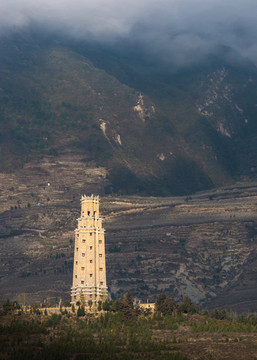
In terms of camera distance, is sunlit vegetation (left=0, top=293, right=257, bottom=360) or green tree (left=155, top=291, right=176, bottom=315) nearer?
sunlit vegetation (left=0, top=293, right=257, bottom=360)

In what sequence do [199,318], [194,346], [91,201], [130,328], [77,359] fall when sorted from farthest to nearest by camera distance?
[91,201] < [199,318] < [130,328] < [194,346] < [77,359]

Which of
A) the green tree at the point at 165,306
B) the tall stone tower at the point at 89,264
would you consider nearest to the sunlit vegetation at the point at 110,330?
the green tree at the point at 165,306

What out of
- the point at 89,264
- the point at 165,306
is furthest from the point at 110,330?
the point at 89,264

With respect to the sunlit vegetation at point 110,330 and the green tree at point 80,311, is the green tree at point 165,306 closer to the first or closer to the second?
the sunlit vegetation at point 110,330

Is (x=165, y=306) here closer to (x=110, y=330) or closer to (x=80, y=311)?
(x=80, y=311)

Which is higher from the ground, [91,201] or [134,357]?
[91,201]

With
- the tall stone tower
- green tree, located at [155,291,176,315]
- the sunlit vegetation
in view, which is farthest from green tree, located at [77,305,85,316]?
green tree, located at [155,291,176,315]

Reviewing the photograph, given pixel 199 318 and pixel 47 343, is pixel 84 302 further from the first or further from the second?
pixel 47 343

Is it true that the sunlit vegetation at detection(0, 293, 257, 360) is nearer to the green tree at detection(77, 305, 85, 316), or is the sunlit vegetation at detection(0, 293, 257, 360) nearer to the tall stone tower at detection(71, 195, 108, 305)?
the green tree at detection(77, 305, 85, 316)

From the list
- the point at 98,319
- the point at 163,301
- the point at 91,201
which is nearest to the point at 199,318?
the point at 163,301
